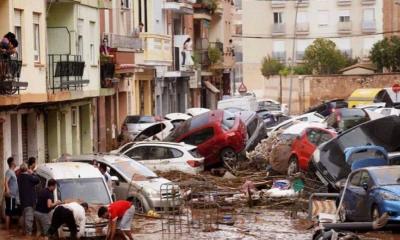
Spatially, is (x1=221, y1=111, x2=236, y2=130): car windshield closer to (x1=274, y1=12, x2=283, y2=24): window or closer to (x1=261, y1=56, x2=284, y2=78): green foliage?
(x1=261, y1=56, x2=284, y2=78): green foliage

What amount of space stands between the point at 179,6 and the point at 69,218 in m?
40.6

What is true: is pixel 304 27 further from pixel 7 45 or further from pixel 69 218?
pixel 69 218

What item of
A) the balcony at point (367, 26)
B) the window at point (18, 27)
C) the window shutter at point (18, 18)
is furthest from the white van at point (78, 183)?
the balcony at point (367, 26)

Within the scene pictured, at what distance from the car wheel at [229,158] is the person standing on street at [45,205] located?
1390cm

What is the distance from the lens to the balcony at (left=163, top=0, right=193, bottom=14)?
59375 mm

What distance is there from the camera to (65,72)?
33031 millimetres

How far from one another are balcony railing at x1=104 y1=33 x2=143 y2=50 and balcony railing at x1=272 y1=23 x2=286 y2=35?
60.6 metres

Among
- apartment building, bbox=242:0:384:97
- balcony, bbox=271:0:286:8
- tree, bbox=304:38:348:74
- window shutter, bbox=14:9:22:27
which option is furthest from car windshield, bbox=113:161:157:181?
balcony, bbox=271:0:286:8

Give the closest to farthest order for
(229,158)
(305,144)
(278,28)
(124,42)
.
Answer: (305,144) → (229,158) → (124,42) → (278,28)

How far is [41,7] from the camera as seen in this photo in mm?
31234

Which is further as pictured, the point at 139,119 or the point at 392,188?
the point at 139,119

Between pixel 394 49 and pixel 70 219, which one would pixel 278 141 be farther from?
pixel 394 49

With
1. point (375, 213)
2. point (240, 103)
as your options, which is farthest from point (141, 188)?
point (240, 103)

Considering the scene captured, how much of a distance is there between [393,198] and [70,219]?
6028mm
